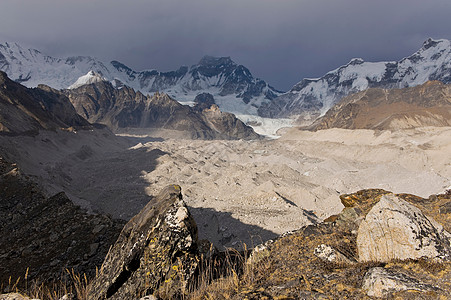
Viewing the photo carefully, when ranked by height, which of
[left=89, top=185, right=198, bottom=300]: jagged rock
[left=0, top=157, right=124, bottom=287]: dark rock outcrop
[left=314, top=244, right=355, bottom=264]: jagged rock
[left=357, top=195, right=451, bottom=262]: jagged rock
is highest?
[left=357, top=195, right=451, bottom=262]: jagged rock

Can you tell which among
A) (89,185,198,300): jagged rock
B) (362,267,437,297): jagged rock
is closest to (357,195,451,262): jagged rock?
(362,267,437,297): jagged rock

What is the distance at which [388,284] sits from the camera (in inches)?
96.3

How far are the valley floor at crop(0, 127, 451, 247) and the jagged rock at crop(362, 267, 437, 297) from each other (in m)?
2.45

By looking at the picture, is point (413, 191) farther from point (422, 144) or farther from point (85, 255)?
point (85, 255)

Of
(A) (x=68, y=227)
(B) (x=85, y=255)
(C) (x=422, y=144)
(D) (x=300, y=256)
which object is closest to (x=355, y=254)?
(D) (x=300, y=256)

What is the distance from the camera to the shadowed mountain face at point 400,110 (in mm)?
56938

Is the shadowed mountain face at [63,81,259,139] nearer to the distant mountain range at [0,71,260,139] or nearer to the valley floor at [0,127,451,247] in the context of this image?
the distant mountain range at [0,71,260,139]

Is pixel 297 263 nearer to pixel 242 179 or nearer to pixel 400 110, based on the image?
pixel 242 179

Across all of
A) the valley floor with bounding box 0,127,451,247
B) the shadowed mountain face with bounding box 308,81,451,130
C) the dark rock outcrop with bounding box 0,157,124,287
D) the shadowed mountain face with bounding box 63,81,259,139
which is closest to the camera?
the dark rock outcrop with bounding box 0,157,124,287

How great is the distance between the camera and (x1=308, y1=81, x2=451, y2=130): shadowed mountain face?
56.9 m

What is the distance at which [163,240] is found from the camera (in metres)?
3.52

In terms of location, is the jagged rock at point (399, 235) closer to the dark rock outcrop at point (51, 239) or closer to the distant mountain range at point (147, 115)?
the dark rock outcrop at point (51, 239)

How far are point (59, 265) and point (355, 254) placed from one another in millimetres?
6308

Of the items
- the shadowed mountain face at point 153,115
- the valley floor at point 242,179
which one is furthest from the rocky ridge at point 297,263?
the shadowed mountain face at point 153,115
